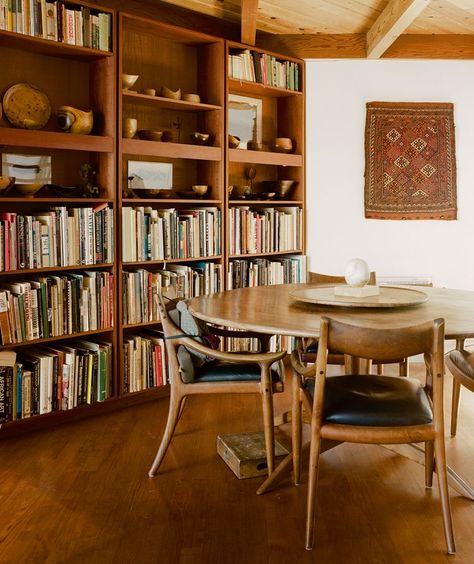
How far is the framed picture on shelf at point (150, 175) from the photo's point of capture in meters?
4.19

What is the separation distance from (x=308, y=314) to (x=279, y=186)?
2.44 metres

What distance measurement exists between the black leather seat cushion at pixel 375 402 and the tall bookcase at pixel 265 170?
2049mm

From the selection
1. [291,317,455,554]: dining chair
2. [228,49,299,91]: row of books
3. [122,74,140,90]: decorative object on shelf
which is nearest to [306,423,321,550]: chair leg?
[291,317,455,554]: dining chair

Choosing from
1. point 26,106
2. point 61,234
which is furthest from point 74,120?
point 61,234

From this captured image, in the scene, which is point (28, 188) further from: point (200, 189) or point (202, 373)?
point (202, 373)

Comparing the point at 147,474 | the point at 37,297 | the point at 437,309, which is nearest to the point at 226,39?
the point at 37,297

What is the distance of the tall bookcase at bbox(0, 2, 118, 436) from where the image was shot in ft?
11.0

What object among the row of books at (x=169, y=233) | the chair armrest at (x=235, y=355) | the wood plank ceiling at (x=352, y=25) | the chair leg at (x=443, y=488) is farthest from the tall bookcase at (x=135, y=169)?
the chair leg at (x=443, y=488)

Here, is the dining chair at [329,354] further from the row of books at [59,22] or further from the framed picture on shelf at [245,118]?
the row of books at [59,22]

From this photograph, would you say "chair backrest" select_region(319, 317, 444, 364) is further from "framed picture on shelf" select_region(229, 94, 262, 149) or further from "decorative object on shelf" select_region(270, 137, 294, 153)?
"decorative object on shelf" select_region(270, 137, 294, 153)

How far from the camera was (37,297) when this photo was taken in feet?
11.3

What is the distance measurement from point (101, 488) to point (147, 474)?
0.22 m

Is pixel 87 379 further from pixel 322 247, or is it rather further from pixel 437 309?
pixel 322 247

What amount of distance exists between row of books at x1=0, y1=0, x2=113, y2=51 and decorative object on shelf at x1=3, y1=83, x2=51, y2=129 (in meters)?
0.33
